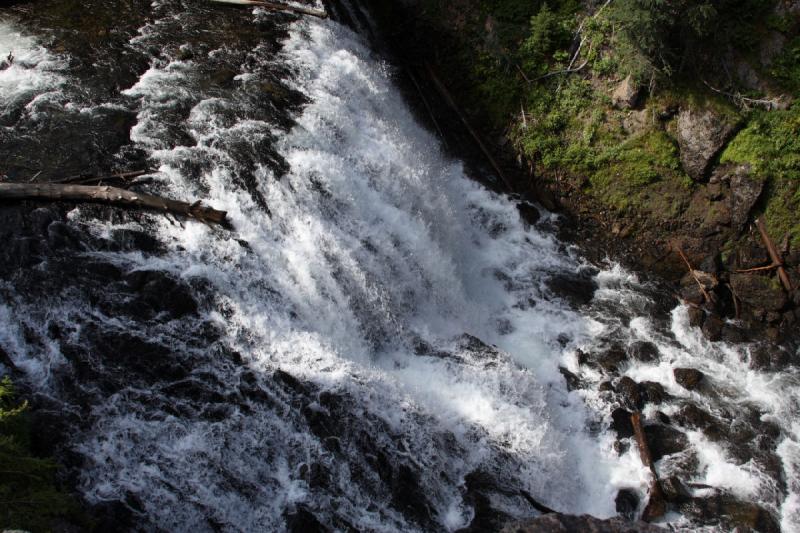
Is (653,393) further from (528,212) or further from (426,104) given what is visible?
(426,104)

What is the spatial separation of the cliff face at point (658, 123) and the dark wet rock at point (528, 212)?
273 millimetres

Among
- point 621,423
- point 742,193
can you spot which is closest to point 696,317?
point 742,193

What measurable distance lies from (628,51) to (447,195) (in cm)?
440

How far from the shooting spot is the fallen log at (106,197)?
906 cm

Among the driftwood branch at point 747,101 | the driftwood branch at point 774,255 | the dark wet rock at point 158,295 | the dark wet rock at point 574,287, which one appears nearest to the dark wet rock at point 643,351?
the dark wet rock at point 574,287

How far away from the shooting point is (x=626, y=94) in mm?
12844

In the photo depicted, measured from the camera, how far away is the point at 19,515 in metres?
6.00

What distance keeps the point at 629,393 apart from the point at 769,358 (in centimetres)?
287

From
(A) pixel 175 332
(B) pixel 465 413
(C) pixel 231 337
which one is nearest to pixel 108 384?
(A) pixel 175 332

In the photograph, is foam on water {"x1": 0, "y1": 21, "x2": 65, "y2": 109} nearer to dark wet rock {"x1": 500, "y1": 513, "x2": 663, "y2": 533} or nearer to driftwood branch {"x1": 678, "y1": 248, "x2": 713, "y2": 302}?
dark wet rock {"x1": 500, "y1": 513, "x2": 663, "y2": 533}

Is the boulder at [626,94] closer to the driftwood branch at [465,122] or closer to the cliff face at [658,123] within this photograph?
the cliff face at [658,123]

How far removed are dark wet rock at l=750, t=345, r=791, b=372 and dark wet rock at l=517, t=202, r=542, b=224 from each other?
4.67 metres

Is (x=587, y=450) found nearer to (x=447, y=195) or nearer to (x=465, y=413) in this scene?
(x=465, y=413)

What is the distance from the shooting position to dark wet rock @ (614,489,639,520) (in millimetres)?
9195
